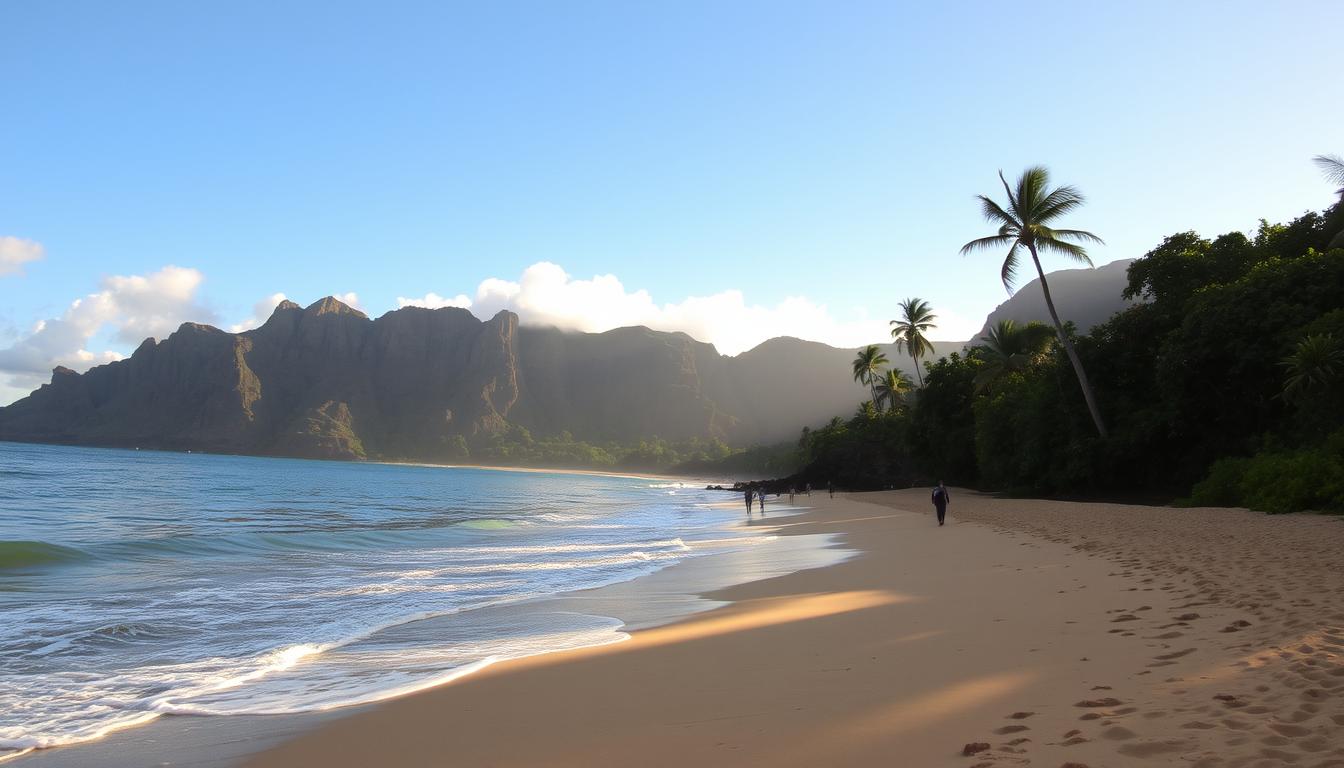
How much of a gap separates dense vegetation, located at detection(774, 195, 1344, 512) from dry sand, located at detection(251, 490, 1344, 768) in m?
12.0

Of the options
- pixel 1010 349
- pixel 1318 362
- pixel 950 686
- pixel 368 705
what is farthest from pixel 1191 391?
pixel 368 705

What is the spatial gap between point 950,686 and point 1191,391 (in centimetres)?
2603

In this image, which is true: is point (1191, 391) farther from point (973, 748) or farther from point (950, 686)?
point (973, 748)

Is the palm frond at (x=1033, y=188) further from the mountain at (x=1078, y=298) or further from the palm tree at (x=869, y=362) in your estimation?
the mountain at (x=1078, y=298)

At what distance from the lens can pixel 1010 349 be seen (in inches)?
1892

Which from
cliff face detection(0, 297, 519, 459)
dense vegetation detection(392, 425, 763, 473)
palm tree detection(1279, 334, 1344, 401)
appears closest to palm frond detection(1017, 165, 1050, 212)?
palm tree detection(1279, 334, 1344, 401)

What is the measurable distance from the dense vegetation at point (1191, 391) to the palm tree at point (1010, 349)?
96mm

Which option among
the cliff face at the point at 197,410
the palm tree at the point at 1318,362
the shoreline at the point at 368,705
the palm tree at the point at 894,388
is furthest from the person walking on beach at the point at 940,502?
the cliff face at the point at 197,410

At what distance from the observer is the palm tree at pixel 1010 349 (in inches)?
1753

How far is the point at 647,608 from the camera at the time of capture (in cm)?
1027

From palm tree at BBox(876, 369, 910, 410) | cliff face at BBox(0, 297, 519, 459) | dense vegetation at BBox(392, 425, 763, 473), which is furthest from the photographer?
dense vegetation at BBox(392, 425, 763, 473)

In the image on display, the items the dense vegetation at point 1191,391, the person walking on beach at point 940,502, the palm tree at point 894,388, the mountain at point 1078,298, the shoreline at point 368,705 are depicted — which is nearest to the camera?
the shoreline at point 368,705

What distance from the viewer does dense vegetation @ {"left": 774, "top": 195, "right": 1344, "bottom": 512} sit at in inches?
758

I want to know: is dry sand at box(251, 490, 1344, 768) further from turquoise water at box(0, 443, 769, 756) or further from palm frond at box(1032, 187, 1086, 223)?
palm frond at box(1032, 187, 1086, 223)
